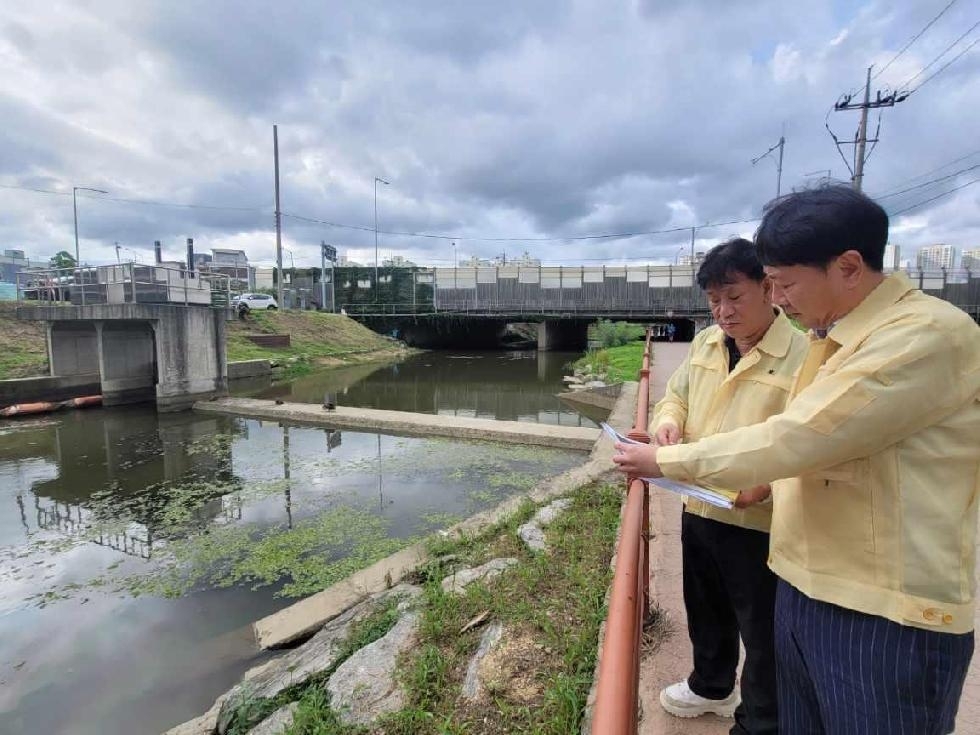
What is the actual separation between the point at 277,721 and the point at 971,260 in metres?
43.0

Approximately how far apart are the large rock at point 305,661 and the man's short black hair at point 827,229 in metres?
3.22

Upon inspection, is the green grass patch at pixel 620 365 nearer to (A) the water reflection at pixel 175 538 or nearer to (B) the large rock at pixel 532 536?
(A) the water reflection at pixel 175 538

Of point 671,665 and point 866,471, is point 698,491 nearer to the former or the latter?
point 866,471

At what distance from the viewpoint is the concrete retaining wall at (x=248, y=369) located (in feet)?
57.4

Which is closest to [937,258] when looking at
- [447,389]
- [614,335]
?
[614,335]

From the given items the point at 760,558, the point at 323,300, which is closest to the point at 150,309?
the point at 760,558

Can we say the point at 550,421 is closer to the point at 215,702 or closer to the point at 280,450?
the point at 280,450

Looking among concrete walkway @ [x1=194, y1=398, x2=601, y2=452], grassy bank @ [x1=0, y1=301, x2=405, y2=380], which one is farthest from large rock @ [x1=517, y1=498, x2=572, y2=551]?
grassy bank @ [x1=0, y1=301, x2=405, y2=380]

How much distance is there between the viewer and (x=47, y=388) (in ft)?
43.6

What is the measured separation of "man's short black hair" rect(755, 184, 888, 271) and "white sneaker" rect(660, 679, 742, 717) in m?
1.72

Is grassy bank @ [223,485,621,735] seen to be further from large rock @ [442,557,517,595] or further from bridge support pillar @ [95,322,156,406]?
bridge support pillar @ [95,322,156,406]

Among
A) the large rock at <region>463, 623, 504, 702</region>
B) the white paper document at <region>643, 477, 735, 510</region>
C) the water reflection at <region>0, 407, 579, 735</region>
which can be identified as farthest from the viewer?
the water reflection at <region>0, 407, 579, 735</region>

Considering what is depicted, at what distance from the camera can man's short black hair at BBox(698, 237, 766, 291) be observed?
1.71 m

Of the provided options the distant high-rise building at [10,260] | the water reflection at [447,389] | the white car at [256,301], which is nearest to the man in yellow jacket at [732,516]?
the water reflection at [447,389]
